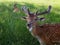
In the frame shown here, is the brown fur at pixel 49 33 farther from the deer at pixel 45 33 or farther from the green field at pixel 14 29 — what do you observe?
the green field at pixel 14 29

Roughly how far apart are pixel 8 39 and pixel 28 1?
5545mm

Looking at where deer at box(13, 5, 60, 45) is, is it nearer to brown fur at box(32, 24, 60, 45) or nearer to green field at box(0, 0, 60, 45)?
brown fur at box(32, 24, 60, 45)

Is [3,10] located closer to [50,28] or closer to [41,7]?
[41,7]

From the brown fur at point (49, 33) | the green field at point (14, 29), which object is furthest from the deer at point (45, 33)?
the green field at point (14, 29)

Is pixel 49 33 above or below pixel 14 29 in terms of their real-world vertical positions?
above

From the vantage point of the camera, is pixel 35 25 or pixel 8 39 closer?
pixel 35 25

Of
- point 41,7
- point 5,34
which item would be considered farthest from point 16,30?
point 41,7

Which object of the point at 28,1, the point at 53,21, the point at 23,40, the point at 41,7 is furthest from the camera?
the point at 28,1

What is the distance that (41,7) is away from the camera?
1418 centimetres

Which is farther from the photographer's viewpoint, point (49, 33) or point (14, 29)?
point (14, 29)

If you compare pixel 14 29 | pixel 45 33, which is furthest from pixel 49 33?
pixel 14 29

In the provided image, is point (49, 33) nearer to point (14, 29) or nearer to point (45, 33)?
point (45, 33)

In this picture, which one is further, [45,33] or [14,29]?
[14,29]

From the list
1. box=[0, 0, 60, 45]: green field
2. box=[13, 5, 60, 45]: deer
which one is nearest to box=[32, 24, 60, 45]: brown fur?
box=[13, 5, 60, 45]: deer
